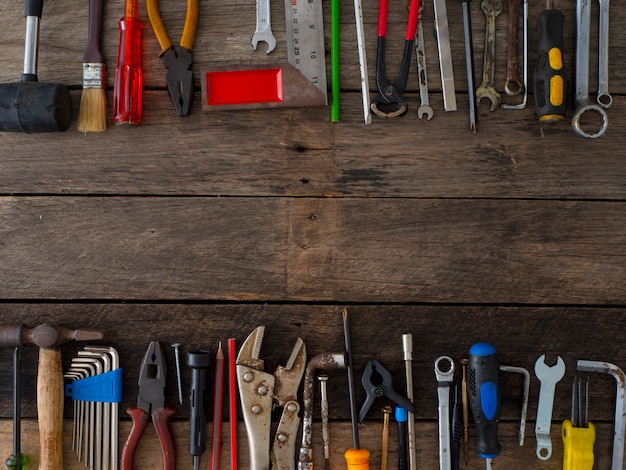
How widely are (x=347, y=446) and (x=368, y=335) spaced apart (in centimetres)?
25

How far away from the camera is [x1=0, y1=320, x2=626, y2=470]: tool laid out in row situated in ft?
4.55

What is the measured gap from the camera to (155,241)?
1.46 m

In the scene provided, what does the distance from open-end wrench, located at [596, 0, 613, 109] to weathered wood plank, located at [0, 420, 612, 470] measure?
75 centimetres

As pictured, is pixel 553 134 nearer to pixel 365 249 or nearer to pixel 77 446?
pixel 365 249

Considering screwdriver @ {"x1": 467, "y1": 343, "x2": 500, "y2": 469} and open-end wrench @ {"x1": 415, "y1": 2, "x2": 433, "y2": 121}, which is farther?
open-end wrench @ {"x1": 415, "y1": 2, "x2": 433, "y2": 121}

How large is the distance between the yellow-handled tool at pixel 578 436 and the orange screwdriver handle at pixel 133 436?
3.05 ft

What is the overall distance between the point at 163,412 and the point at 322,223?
545mm

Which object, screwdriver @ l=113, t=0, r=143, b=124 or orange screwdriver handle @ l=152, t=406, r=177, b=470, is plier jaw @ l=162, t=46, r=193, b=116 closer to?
screwdriver @ l=113, t=0, r=143, b=124

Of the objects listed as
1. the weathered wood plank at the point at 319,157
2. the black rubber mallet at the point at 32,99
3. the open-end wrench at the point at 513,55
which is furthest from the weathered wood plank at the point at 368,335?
the open-end wrench at the point at 513,55

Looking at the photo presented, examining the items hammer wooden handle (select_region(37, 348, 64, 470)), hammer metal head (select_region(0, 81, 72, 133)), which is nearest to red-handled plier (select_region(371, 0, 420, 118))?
hammer metal head (select_region(0, 81, 72, 133))

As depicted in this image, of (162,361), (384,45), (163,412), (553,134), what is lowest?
(163,412)

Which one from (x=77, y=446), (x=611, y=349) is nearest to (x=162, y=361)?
A: (x=77, y=446)

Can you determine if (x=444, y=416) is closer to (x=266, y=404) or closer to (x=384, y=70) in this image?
(x=266, y=404)

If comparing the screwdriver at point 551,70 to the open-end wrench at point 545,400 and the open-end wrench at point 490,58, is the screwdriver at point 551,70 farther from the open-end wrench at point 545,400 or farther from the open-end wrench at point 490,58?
the open-end wrench at point 545,400
